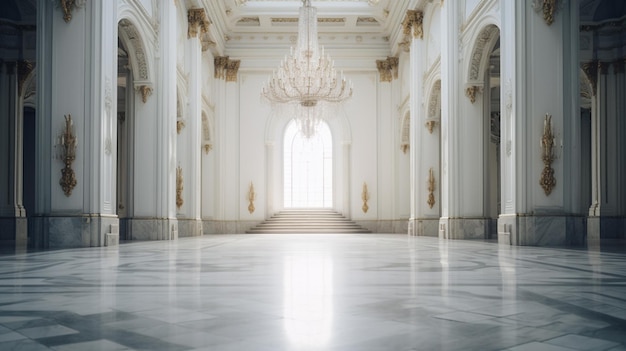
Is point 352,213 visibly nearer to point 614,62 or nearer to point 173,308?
point 614,62

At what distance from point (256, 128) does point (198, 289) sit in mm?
20956

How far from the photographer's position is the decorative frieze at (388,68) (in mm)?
24641

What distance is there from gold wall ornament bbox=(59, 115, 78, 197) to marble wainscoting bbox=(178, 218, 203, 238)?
288 inches

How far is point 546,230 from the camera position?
35.9ft

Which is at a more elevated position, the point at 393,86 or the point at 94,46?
the point at 393,86

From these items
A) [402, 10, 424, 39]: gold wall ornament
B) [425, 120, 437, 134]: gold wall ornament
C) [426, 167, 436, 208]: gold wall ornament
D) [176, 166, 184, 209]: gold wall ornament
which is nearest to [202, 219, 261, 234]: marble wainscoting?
[176, 166, 184, 209]: gold wall ornament

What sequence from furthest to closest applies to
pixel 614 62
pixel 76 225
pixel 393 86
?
1. pixel 393 86
2. pixel 614 62
3. pixel 76 225

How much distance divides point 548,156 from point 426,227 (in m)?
8.60

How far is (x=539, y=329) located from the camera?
2877 mm

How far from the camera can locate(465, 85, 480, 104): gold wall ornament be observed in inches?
592

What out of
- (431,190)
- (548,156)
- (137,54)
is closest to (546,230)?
(548,156)

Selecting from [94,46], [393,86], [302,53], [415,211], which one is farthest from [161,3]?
[393,86]

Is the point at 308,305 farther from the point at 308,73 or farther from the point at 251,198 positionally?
the point at 251,198

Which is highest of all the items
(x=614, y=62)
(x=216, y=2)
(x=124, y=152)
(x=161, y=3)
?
(x=216, y=2)
